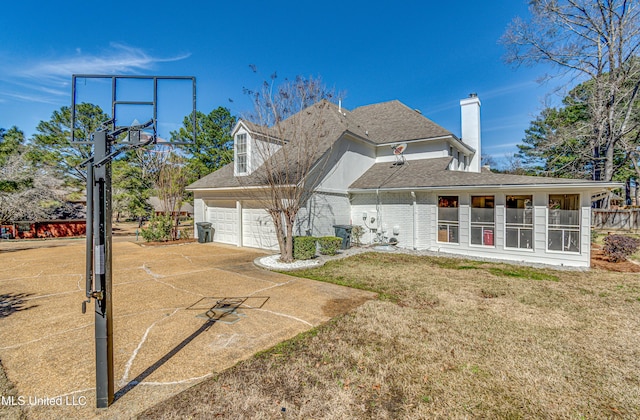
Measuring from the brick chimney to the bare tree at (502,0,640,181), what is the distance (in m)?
4.34

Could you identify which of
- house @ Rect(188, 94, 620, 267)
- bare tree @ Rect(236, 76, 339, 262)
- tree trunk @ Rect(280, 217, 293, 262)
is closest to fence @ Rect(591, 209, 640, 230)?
house @ Rect(188, 94, 620, 267)

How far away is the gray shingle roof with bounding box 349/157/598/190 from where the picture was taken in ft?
31.0

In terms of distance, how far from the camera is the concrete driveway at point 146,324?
2998 millimetres

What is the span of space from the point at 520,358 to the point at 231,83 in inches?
516

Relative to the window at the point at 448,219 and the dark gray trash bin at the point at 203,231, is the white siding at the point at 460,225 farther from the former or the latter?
the dark gray trash bin at the point at 203,231

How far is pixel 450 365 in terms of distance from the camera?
3.49m

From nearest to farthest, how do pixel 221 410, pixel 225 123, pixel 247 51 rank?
pixel 221 410
pixel 247 51
pixel 225 123

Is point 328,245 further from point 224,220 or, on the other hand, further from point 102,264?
point 102,264

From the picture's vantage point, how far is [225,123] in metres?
30.1

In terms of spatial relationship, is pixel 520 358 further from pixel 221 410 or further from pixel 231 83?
pixel 231 83

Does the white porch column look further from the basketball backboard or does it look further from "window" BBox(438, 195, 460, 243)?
the basketball backboard

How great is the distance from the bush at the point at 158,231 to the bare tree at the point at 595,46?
76.9 ft

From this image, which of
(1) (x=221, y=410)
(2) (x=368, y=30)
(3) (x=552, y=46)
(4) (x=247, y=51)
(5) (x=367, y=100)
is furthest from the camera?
(5) (x=367, y=100)

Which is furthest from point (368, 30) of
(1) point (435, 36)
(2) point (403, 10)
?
(1) point (435, 36)
